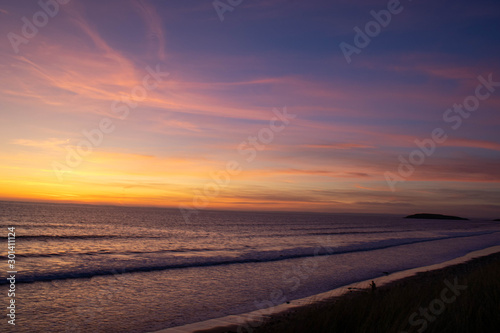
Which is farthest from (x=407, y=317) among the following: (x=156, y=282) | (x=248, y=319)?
(x=156, y=282)

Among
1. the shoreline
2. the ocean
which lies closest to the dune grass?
the shoreline

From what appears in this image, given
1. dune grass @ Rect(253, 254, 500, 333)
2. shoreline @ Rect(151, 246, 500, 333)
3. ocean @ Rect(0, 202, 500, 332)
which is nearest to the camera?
dune grass @ Rect(253, 254, 500, 333)

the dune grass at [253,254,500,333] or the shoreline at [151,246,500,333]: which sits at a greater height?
the dune grass at [253,254,500,333]

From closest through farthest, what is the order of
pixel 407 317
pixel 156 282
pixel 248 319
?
pixel 407 317 → pixel 248 319 → pixel 156 282

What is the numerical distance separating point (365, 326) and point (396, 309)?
6.42 feet

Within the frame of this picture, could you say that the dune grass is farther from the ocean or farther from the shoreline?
the ocean

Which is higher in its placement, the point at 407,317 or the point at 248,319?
the point at 407,317

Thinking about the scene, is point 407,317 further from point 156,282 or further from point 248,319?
point 156,282

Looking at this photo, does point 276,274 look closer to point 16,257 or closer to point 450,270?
point 450,270

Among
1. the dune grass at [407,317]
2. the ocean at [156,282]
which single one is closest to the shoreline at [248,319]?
the ocean at [156,282]

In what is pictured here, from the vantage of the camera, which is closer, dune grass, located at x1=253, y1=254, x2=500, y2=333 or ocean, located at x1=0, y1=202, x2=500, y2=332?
dune grass, located at x1=253, y1=254, x2=500, y2=333

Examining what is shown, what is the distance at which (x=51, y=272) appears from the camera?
20.5 m

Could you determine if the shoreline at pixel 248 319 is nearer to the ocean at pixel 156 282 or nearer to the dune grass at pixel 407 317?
the ocean at pixel 156 282

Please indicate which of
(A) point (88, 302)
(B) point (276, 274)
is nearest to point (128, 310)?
(A) point (88, 302)
